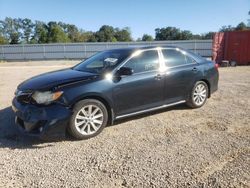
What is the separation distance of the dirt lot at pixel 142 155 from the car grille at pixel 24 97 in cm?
66

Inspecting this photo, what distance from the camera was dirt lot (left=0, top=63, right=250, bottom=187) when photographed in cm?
328

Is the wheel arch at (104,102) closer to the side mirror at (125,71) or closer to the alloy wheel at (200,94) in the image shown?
the side mirror at (125,71)

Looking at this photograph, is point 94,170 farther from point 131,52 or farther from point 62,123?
point 131,52

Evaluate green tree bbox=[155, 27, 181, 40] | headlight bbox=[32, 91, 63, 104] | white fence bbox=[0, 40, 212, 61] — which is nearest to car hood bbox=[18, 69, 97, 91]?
headlight bbox=[32, 91, 63, 104]

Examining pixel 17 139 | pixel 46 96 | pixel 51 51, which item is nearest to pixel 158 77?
pixel 46 96

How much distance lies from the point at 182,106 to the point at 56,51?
26469mm

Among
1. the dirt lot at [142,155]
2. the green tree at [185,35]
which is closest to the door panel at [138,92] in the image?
the dirt lot at [142,155]

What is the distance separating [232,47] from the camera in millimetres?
18141

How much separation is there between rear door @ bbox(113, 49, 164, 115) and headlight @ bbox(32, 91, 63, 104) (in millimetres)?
1041

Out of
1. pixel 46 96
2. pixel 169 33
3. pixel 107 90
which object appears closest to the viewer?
pixel 46 96

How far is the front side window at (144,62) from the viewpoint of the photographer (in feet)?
17.0

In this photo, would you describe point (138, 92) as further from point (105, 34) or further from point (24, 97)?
point (105, 34)

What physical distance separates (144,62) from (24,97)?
7.75 feet

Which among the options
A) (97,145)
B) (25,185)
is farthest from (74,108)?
(25,185)
